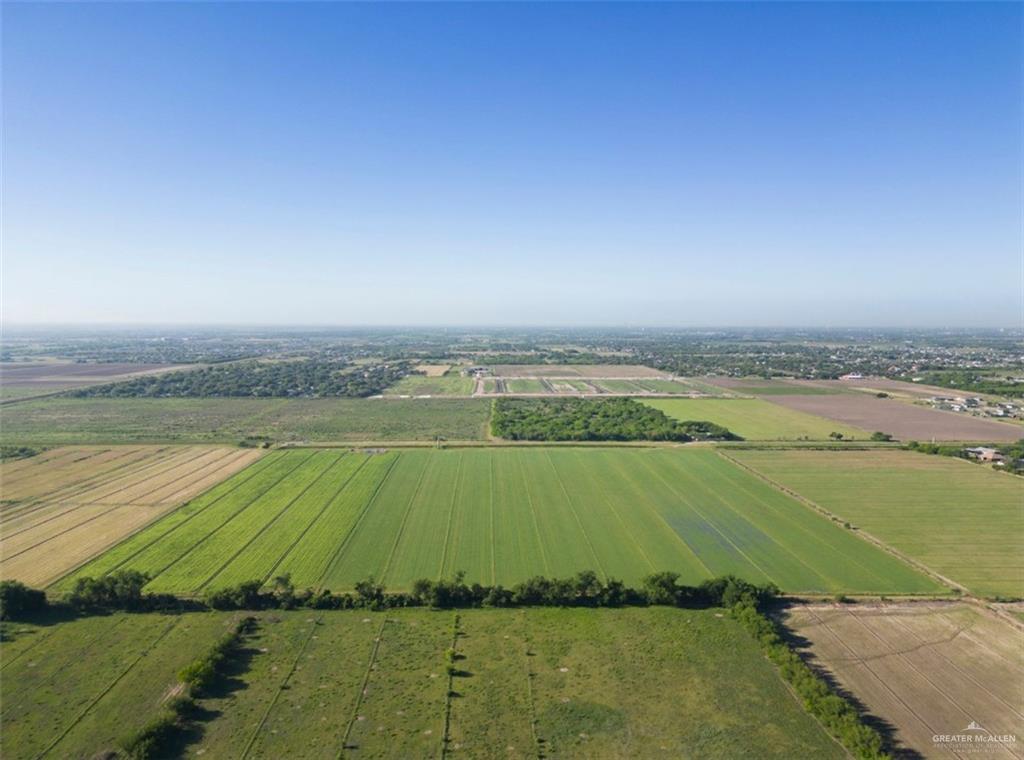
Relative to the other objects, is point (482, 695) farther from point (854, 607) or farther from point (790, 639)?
point (854, 607)

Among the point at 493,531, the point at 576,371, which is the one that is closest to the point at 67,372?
the point at 576,371

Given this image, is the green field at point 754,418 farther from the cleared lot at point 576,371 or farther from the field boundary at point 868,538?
the cleared lot at point 576,371

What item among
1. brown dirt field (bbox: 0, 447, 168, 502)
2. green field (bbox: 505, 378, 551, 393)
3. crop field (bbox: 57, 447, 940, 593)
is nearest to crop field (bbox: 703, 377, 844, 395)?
green field (bbox: 505, 378, 551, 393)

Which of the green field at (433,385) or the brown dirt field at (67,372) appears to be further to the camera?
the brown dirt field at (67,372)

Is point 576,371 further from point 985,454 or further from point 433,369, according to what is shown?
point 985,454

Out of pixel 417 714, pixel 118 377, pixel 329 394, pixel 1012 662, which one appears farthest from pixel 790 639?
pixel 118 377

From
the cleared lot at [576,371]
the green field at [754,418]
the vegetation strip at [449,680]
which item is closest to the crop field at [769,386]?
the green field at [754,418]

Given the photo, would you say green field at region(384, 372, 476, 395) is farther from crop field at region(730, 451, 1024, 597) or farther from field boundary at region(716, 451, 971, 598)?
field boundary at region(716, 451, 971, 598)
